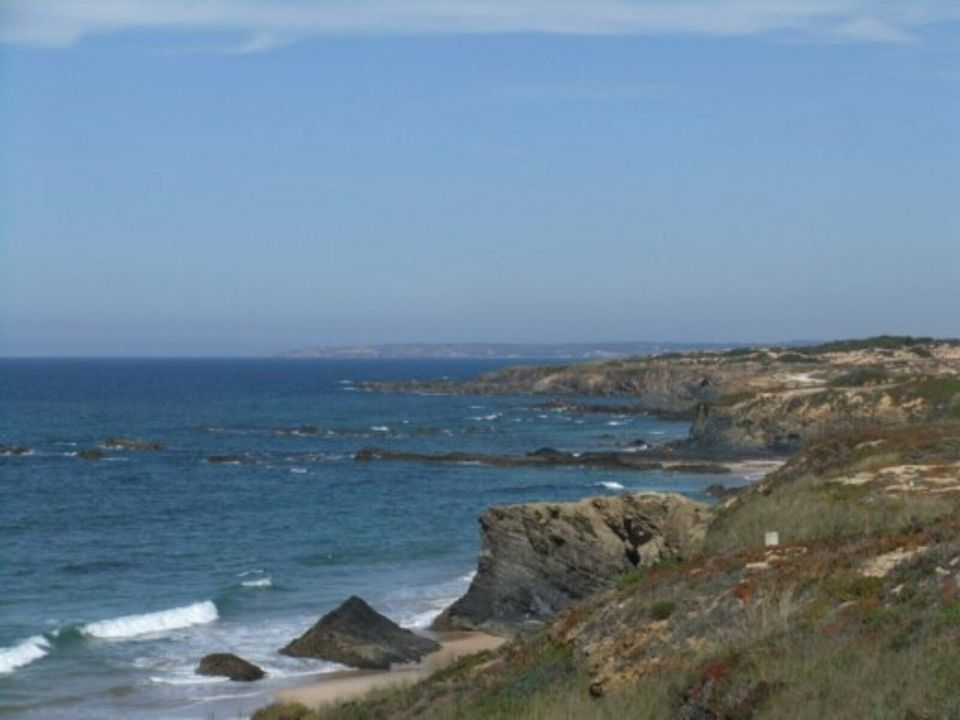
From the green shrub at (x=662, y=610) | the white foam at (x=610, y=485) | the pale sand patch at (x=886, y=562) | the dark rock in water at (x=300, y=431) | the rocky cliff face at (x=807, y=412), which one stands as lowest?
the white foam at (x=610, y=485)

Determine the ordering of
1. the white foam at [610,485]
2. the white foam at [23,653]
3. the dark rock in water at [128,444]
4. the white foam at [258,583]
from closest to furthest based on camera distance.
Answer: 1. the white foam at [23,653]
2. the white foam at [258,583]
3. the white foam at [610,485]
4. the dark rock in water at [128,444]

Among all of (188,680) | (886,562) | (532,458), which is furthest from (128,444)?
(886,562)

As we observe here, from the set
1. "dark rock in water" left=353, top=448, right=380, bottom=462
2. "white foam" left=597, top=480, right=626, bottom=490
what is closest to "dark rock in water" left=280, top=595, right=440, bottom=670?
"white foam" left=597, top=480, right=626, bottom=490

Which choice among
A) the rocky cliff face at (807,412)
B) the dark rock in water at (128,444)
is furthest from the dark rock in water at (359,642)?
the dark rock in water at (128,444)

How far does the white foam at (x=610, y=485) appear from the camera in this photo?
66.7 meters

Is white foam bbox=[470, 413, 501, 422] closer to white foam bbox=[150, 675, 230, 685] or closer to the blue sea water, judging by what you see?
the blue sea water

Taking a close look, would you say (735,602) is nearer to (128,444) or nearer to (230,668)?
(230,668)

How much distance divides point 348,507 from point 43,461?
31.2 metres

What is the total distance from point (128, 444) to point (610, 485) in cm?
3963

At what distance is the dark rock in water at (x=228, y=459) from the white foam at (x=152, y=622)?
4592 centimetres

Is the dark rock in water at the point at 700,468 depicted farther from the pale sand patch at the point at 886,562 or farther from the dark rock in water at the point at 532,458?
the pale sand patch at the point at 886,562

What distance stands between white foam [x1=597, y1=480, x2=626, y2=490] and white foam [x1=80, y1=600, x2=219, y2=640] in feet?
104

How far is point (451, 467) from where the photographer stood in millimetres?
78625

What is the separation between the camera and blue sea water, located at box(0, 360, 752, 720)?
30703 millimetres
